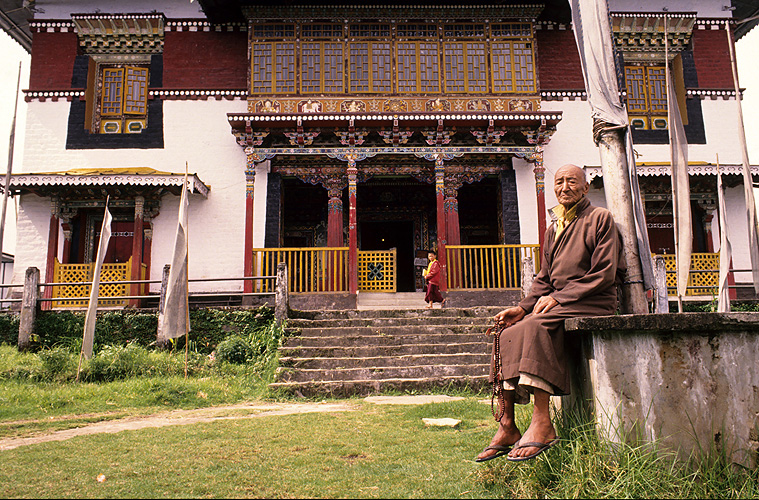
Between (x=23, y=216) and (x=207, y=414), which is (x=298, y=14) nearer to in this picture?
(x=23, y=216)

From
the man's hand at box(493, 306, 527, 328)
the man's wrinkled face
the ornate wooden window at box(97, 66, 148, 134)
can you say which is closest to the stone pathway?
the man's hand at box(493, 306, 527, 328)

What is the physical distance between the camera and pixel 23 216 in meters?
13.5

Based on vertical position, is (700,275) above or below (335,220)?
below

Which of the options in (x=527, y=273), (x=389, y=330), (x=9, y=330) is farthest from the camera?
(x=9, y=330)

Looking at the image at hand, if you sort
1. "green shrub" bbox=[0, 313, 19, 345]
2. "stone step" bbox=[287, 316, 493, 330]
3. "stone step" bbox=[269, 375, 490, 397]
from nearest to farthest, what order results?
"stone step" bbox=[269, 375, 490, 397]
"stone step" bbox=[287, 316, 493, 330]
"green shrub" bbox=[0, 313, 19, 345]

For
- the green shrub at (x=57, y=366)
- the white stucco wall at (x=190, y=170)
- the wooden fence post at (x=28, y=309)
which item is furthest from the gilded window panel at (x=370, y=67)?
the green shrub at (x=57, y=366)

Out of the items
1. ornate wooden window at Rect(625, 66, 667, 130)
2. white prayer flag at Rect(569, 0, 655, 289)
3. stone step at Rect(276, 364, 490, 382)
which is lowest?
stone step at Rect(276, 364, 490, 382)

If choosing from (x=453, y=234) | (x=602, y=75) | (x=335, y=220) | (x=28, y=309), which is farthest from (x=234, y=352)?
(x=602, y=75)

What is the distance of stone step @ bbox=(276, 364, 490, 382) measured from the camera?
25.7ft

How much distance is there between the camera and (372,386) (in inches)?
296

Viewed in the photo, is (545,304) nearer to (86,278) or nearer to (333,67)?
(333,67)

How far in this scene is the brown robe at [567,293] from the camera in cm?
310

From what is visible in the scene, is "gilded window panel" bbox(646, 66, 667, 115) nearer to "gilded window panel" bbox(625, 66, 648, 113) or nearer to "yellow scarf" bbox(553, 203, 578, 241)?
"gilded window panel" bbox(625, 66, 648, 113)

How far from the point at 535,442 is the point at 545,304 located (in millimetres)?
814
